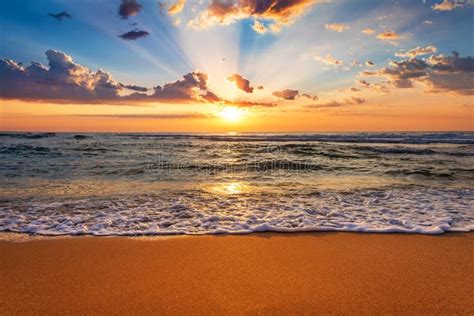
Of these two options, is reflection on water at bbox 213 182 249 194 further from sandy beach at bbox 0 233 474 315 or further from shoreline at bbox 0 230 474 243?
sandy beach at bbox 0 233 474 315

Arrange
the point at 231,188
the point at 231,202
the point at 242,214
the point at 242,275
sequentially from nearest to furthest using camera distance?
the point at 242,275 → the point at 242,214 → the point at 231,202 → the point at 231,188

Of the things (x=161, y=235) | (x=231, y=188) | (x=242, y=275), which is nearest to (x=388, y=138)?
(x=231, y=188)

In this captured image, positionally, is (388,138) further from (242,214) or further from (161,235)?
(161,235)

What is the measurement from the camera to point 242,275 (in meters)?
3.44

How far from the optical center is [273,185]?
30.8 feet

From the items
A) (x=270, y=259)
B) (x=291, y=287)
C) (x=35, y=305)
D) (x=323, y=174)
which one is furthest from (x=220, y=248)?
(x=323, y=174)

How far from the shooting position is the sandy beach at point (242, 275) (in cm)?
286

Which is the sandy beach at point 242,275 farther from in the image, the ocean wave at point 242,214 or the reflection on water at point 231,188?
the reflection on water at point 231,188

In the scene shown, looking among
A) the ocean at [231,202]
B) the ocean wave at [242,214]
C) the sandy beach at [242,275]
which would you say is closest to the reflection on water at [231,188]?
the ocean at [231,202]

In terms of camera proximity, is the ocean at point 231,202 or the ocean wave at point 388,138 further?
the ocean wave at point 388,138

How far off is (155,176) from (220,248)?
738 centimetres

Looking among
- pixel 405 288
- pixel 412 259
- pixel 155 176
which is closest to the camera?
pixel 405 288

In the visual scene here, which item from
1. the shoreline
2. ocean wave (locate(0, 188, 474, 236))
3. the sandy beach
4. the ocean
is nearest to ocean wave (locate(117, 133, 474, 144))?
the ocean

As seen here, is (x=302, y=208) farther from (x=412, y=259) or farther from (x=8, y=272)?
(x=8, y=272)
